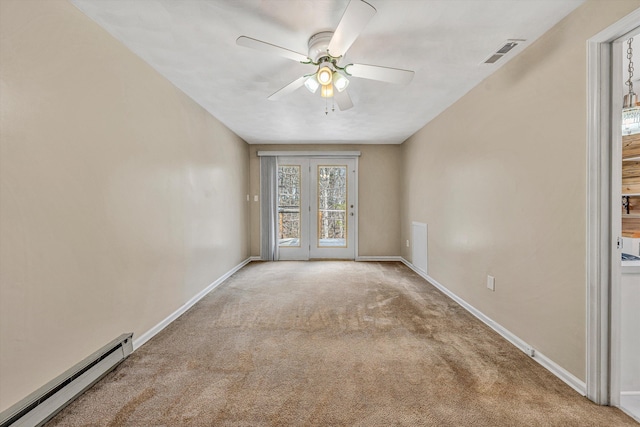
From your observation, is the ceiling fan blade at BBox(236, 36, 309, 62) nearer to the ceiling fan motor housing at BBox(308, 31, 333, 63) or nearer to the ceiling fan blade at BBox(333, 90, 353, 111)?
the ceiling fan motor housing at BBox(308, 31, 333, 63)

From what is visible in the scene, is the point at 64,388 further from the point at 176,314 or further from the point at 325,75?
the point at 325,75

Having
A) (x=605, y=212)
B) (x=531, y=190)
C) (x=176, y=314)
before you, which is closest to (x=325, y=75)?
(x=531, y=190)

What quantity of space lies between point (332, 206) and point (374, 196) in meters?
0.86

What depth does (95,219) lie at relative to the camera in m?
1.86

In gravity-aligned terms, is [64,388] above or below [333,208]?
below

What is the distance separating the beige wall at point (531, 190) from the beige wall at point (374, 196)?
2.23 metres

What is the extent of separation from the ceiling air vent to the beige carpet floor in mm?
2302

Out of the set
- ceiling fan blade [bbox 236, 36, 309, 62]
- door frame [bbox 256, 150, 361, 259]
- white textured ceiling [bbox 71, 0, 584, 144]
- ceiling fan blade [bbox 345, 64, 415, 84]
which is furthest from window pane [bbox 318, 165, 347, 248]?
ceiling fan blade [bbox 236, 36, 309, 62]

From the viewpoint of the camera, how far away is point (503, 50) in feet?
7.14

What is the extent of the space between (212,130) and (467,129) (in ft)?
10.2

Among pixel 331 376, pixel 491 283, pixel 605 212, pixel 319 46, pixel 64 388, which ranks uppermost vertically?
pixel 319 46

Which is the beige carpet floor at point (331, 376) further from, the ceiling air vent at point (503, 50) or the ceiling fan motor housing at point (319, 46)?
the ceiling air vent at point (503, 50)

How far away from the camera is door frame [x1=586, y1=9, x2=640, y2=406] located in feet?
5.16

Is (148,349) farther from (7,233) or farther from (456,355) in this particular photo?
(456,355)
